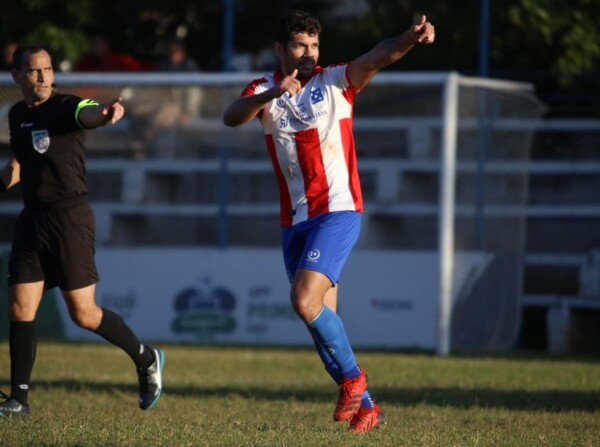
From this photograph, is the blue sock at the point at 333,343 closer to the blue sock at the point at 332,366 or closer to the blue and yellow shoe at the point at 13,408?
the blue sock at the point at 332,366

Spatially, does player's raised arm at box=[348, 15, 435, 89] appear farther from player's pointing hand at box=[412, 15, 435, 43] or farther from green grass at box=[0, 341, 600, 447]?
green grass at box=[0, 341, 600, 447]

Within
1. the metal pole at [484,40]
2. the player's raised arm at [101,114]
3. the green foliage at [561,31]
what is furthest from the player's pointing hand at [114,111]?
the green foliage at [561,31]

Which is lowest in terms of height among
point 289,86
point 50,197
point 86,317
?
point 86,317

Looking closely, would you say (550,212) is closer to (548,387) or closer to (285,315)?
(285,315)

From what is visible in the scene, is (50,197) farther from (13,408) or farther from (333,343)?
(333,343)

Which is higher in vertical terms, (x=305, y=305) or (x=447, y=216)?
(x=305, y=305)

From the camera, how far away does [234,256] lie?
14578mm

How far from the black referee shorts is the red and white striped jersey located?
1.43m

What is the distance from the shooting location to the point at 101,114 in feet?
24.0

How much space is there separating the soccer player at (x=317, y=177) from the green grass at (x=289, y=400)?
381mm

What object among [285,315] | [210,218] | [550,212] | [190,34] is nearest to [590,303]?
[550,212]

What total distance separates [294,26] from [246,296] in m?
7.81

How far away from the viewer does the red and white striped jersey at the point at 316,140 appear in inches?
278

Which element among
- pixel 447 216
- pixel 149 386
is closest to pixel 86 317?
pixel 149 386
